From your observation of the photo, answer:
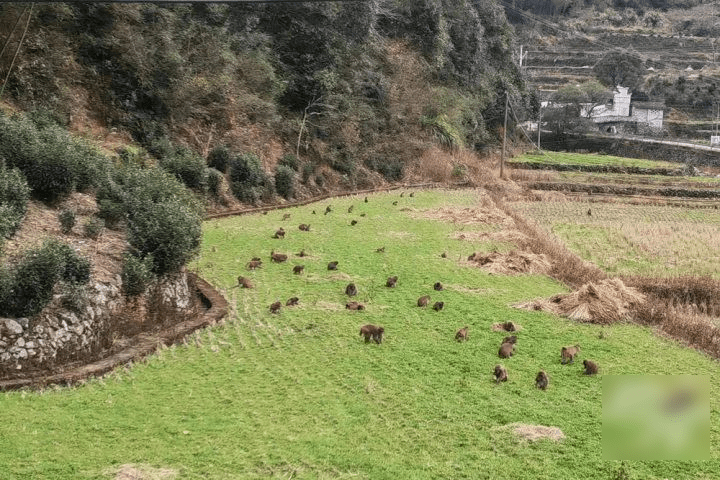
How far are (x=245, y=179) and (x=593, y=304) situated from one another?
1253 centimetres

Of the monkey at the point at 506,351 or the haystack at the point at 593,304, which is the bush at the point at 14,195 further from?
the haystack at the point at 593,304

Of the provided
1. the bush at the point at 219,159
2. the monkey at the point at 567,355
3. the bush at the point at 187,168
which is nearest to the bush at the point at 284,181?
the bush at the point at 219,159

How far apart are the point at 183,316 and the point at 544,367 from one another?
4725mm

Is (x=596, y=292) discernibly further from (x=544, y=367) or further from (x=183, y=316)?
(x=183, y=316)

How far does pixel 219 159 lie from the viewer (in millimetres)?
19953

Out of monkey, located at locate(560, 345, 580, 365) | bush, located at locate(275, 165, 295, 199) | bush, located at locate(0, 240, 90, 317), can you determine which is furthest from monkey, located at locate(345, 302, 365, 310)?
bush, located at locate(275, 165, 295, 199)

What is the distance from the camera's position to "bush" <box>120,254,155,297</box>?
8.42 meters

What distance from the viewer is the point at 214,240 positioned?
1395cm

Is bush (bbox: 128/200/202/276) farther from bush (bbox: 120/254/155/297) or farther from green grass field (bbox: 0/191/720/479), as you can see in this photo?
green grass field (bbox: 0/191/720/479)

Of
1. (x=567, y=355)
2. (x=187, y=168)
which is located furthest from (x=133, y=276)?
(x=187, y=168)

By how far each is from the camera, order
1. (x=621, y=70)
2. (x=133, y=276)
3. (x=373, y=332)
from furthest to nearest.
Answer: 1. (x=621, y=70)
2. (x=133, y=276)
3. (x=373, y=332)

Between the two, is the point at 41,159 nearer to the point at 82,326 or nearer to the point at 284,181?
the point at 82,326

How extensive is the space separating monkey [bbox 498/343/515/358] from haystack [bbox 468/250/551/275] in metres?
4.35

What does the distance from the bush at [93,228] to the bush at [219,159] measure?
1047 cm
